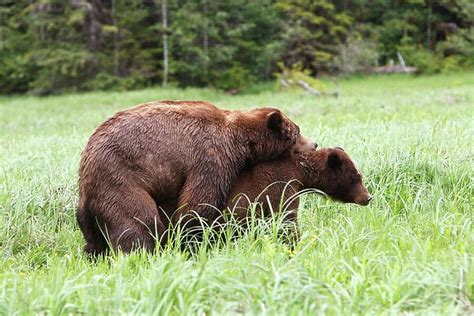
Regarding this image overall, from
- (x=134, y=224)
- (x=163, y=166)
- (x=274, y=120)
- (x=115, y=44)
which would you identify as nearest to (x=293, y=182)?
(x=274, y=120)

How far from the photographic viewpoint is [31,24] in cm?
3588

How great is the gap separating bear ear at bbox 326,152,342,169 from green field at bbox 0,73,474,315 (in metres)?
0.41

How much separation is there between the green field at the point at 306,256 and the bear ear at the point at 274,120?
838 mm

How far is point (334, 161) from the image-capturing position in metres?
4.82

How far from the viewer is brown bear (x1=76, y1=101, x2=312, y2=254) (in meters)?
4.10

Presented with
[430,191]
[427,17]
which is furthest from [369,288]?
→ [427,17]

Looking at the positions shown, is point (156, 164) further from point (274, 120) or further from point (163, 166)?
point (274, 120)

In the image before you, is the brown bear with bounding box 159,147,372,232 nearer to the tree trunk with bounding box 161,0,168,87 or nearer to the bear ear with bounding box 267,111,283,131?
the bear ear with bounding box 267,111,283,131

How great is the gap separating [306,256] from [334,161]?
153cm

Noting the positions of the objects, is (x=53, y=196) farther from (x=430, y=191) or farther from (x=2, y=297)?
(x=430, y=191)

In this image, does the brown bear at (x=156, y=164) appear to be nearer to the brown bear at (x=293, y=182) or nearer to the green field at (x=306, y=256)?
the brown bear at (x=293, y=182)

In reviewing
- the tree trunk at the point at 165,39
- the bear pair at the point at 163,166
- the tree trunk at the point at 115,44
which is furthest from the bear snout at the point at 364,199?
the tree trunk at the point at 115,44

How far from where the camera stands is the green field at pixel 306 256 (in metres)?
2.76

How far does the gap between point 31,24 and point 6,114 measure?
15870 mm
